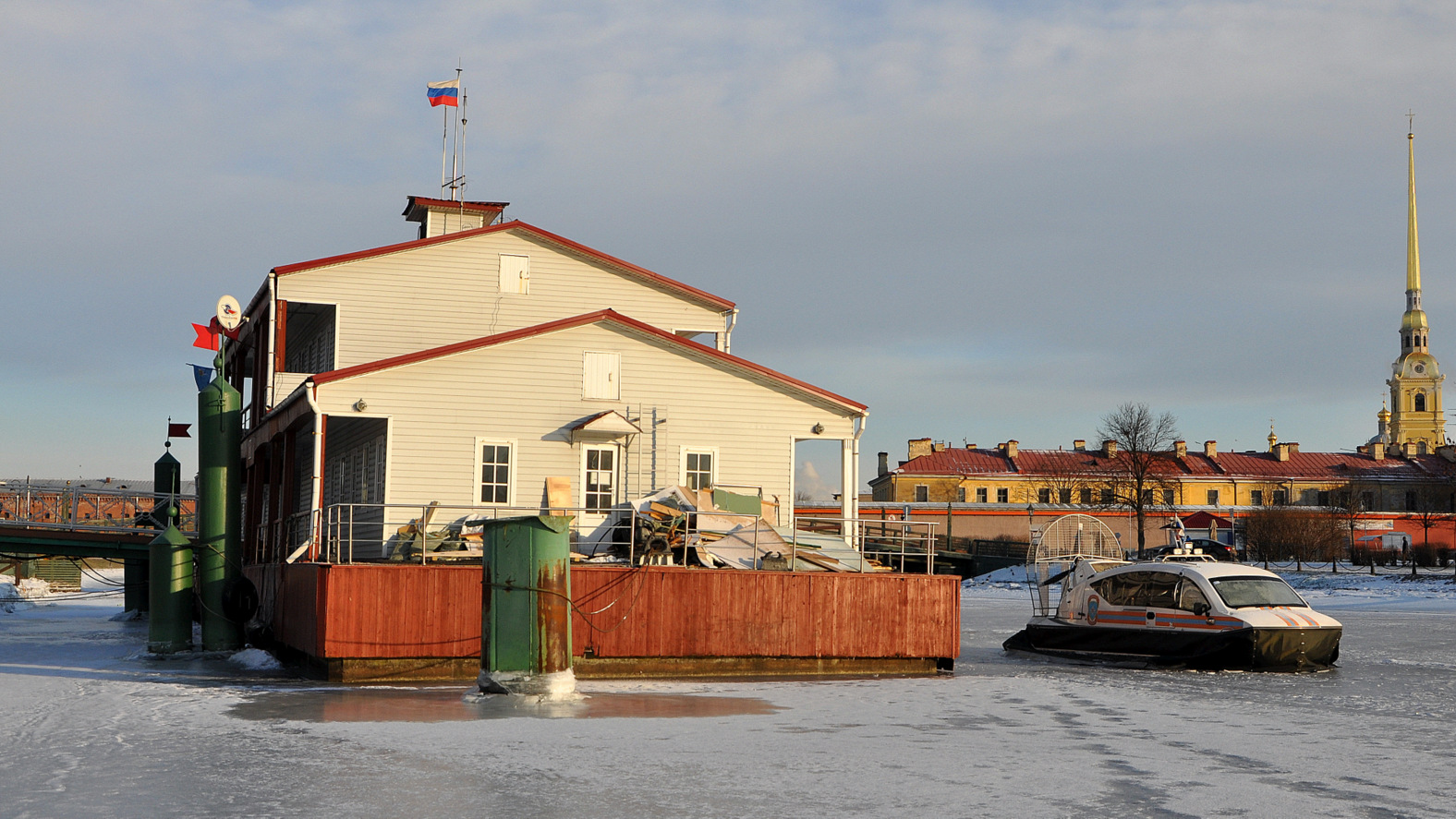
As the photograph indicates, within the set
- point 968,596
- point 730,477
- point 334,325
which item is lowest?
point 968,596

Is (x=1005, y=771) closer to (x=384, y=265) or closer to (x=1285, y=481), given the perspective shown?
(x=384, y=265)

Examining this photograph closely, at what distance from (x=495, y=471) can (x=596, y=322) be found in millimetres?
3215

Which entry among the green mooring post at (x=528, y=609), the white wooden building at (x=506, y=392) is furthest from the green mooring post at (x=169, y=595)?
the green mooring post at (x=528, y=609)

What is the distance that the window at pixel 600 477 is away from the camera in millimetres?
24750

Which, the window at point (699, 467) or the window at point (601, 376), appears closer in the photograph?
the window at point (601, 376)

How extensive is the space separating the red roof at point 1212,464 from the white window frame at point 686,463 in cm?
7723

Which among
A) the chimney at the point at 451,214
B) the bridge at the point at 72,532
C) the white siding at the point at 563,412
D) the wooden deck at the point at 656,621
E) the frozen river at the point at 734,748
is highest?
the chimney at the point at 451,214

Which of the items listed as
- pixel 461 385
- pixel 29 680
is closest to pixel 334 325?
pixel 461 385

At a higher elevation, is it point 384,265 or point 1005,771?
point 384,265

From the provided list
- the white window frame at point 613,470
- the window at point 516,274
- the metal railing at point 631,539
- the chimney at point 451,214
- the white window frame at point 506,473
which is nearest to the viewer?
the metal railing at point 631,539

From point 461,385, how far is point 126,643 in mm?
12776

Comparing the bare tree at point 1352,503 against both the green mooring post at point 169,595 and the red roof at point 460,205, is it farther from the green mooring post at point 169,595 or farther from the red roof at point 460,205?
the green mooring post at point 169,595

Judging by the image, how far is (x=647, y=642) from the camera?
21.0 m

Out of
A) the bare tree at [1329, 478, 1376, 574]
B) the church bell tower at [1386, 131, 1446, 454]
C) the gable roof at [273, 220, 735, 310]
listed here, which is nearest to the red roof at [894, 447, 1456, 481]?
the bare tree at [1329, 478, 1376, 574]
